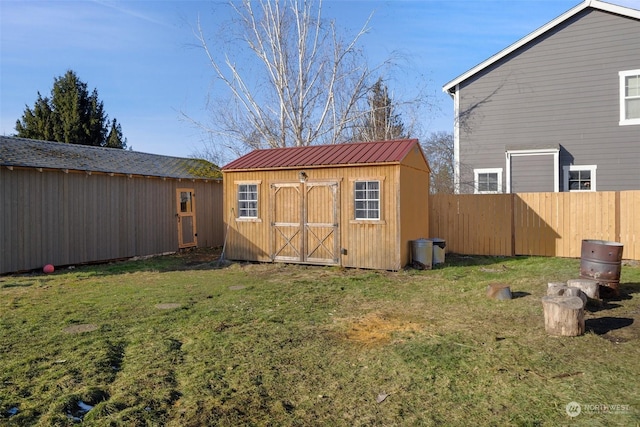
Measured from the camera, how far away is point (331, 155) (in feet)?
38.4

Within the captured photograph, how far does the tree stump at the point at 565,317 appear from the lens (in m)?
5.21

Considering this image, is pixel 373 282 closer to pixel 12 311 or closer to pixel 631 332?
pixel 631 332

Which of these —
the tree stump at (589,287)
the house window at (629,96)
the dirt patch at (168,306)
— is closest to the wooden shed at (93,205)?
the dirt patch at (168,306)

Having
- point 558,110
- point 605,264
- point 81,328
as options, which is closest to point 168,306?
point 81,328

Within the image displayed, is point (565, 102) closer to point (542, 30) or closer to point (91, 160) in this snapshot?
point (542, 30)

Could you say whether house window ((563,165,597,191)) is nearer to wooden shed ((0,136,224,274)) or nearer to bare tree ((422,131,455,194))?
bare tree ((422,131,455,194))

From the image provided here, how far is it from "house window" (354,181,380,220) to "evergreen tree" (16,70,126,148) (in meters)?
20.4

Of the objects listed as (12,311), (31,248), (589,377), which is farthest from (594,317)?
(31,248)

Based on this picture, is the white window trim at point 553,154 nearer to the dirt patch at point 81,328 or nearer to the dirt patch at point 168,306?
the dirt patch at point 168,306

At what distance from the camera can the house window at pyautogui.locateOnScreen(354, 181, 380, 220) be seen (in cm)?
1083

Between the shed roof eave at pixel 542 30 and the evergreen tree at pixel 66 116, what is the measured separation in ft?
66.6

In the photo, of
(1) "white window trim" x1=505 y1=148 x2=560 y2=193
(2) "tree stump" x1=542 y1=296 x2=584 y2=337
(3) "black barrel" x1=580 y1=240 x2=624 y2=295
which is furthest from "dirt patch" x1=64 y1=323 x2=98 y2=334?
(1) "white window trim" x1=505 y1=148 x2=560 y2=193

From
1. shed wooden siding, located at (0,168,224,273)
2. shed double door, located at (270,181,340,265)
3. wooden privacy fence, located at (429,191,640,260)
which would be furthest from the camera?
shed double door, located at (270,181,340,265)

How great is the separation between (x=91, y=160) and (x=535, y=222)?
43.2 feet
